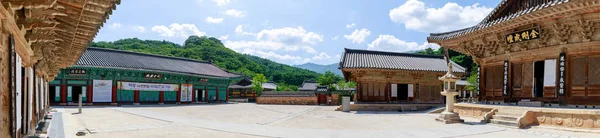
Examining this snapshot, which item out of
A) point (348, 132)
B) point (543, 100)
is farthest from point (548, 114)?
point (348, 132)

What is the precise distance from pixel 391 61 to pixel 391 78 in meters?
3.02

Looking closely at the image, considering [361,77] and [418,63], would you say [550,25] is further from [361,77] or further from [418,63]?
[418,63]

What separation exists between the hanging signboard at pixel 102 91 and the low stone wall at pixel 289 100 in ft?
58.0

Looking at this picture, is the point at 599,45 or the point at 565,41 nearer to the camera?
the point at 599,45

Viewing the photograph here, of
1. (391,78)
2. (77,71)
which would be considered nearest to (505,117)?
(391,78)

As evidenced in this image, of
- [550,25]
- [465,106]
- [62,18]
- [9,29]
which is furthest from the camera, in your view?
[465,106]

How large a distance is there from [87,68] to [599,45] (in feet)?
106

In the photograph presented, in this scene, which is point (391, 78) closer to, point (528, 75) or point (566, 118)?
point (528, 75)

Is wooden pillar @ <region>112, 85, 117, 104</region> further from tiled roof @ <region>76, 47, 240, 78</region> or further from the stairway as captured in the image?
the stairway

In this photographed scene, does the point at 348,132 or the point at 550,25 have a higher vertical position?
the point at 550,25

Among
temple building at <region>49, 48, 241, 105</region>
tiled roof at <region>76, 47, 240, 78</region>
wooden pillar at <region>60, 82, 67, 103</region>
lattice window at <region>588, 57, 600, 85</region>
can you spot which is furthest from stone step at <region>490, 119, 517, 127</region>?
wooden pillar at <region>60, 82, 67, 103</region>

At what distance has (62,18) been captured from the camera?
6.62 m

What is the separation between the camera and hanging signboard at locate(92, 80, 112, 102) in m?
30.7

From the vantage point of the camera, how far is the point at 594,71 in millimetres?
13500
